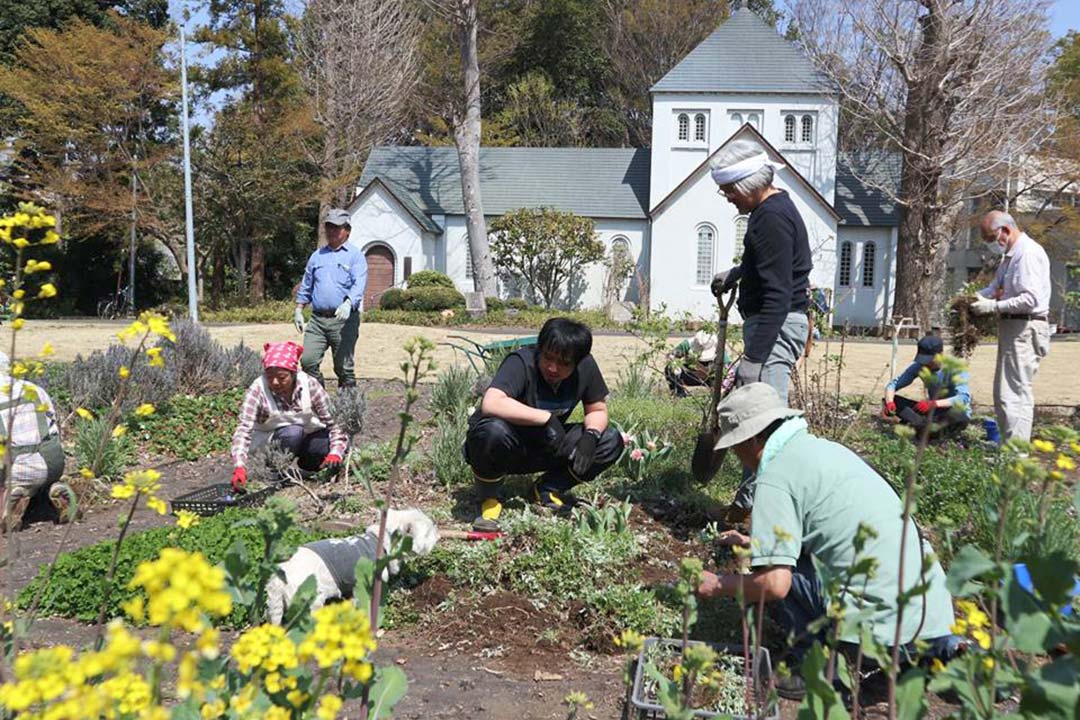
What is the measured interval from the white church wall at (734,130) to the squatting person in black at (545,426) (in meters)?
27.5

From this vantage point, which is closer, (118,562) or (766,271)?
(118,562)

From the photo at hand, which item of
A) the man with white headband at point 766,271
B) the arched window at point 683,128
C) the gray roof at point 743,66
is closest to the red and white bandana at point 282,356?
the man with white headband at point 766,271

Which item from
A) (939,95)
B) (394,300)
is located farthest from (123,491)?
(394,300)

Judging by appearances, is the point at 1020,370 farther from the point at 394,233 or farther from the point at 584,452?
the point at 394,233

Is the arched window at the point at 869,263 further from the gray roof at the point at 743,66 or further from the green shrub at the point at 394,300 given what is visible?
the green shrub at the point at 394,300

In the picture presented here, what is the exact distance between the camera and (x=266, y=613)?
3385mm

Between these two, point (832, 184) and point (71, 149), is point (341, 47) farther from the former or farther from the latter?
point (832, 184)

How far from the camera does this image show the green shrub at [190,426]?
6512 millimetres

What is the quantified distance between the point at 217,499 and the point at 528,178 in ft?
98.5

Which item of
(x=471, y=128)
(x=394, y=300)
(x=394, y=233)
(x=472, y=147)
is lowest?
(x=394, y=300)

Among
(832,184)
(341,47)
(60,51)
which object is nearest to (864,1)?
(832,184)

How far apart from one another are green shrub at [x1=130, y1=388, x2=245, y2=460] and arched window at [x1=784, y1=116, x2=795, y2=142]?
2735 centimetres

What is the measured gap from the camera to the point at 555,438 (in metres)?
4.43

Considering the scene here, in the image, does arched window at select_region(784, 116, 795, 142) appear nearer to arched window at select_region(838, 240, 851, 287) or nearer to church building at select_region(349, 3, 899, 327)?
church building at select_region(349, 3, 899, 327)
